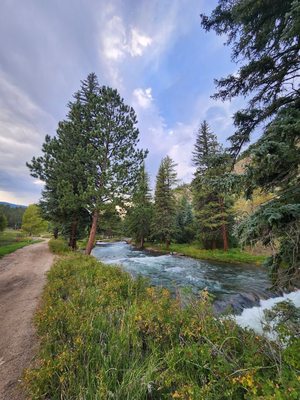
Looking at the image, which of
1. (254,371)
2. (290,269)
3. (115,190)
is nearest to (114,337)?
(254,371)

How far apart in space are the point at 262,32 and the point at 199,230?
21.6m

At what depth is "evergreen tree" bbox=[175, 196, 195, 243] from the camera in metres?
31.9

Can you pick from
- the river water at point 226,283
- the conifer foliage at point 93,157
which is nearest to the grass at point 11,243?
the conifer foliage at point 93,157

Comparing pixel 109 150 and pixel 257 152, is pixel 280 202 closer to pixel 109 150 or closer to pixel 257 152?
pixel 257 152

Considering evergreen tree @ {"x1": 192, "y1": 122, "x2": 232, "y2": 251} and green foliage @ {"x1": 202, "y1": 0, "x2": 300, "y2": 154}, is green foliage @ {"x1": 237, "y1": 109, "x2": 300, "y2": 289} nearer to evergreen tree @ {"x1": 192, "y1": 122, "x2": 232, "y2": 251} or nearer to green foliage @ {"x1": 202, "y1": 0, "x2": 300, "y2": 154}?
A: green foliage @ {"x1": 202, "y1": 0, "x2": 300, "y2": 154}

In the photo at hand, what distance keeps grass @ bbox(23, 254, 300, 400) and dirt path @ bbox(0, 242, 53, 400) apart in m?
0.41

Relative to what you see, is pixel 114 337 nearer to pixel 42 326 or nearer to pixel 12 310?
pixel 42 326

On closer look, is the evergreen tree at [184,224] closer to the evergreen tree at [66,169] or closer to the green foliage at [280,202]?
the evergreen tree at [66,169]

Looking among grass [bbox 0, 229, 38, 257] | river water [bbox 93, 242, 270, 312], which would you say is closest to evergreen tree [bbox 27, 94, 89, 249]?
grass [bbox 0, 229, 38, 257]

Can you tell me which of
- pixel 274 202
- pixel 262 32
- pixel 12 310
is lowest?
pixel 12 310

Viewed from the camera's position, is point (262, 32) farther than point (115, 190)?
No

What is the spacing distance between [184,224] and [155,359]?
31.7 m

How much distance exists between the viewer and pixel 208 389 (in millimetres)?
1890

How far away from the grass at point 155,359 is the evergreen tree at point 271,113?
1798mm
